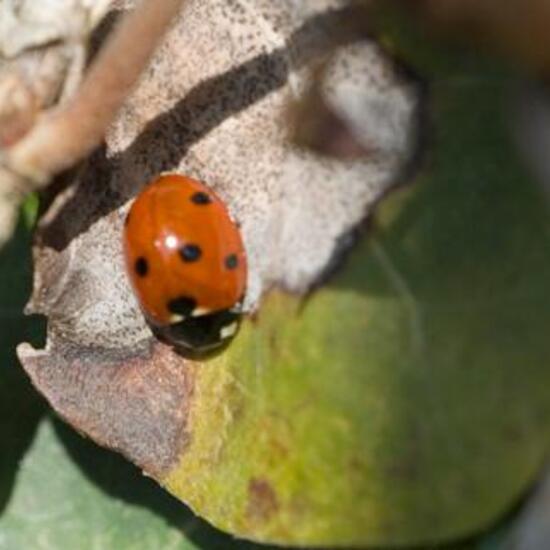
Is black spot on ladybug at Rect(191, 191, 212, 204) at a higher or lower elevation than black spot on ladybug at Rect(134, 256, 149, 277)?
higher

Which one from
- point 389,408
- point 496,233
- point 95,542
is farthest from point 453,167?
point 95,542

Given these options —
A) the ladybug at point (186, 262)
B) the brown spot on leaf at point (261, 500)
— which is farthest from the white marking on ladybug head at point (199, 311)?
the brown spot on leaf at point (261, 500)

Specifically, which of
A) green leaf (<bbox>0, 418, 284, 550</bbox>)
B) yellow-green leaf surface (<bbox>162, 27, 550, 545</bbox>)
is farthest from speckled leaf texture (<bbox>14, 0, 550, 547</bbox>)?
green leaf (<bbox>0, 418, 284, 550</bbox>)

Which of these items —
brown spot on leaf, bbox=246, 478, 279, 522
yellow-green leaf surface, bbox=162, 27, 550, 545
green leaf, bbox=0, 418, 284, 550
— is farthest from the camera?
green leaf, bbox=0, 418, 284, 550

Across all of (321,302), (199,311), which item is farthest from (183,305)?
(321,302)

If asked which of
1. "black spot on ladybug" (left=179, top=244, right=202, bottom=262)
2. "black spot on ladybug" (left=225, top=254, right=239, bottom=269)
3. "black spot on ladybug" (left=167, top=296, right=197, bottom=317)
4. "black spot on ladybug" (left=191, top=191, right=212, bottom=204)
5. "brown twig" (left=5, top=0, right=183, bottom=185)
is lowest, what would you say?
"black spot on ladybug" (left=167, top=296, right=197, bottom=317)

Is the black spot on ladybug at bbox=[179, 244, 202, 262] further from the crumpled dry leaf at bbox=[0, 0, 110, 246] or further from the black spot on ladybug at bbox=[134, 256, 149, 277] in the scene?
the crumpled dry leaf at bbox=[0, 0, 110, 246]

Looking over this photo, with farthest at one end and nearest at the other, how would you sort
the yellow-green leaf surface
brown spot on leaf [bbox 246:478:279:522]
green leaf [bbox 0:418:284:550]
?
1. green leaf [bbox 0:418:284:550]
2. brown spot on leaf [bbox 246:478:279:522]
3. the yellow-green leaf surface

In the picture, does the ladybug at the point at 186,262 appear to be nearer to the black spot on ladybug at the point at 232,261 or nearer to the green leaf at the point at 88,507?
the black spot on ladybug at the point at 232,261

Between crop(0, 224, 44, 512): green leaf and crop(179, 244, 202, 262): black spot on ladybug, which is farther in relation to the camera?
crop(0, 224, 44, 512): green leaf
